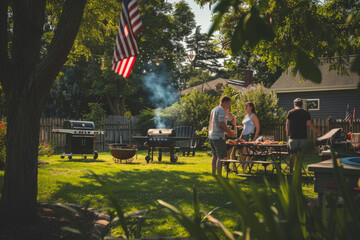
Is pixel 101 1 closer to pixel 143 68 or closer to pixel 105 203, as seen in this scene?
pixel 105 203

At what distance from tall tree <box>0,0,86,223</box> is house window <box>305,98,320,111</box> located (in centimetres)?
2240

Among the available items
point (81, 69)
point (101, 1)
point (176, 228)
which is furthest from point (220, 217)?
point (81, 69)

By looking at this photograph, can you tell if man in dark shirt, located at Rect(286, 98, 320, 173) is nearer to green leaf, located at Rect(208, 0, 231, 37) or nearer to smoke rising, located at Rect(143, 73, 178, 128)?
green leaf, located at Rect(208, 0, 231, 37)

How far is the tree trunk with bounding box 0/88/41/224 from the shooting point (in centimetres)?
372

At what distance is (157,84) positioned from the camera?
115 feet

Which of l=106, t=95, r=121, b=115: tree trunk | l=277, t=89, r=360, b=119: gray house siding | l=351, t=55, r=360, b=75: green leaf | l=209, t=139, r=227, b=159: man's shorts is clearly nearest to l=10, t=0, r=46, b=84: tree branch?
l=351, t=55, r=360, b=75: green leaf

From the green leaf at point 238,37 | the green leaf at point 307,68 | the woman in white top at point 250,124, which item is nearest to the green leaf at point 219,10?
the green leaf at point 238,37

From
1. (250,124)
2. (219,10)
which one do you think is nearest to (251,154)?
(250,124)

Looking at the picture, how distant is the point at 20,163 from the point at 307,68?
345cm

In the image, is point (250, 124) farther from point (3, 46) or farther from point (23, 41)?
point (3, 46)

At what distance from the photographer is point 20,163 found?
375 centimetres

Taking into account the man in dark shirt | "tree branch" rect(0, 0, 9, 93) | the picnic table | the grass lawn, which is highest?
"tree branch" rect(0, 0, 9, 93)

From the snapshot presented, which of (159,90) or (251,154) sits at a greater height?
Result: (159,90)

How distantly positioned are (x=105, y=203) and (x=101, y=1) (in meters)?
8.00
